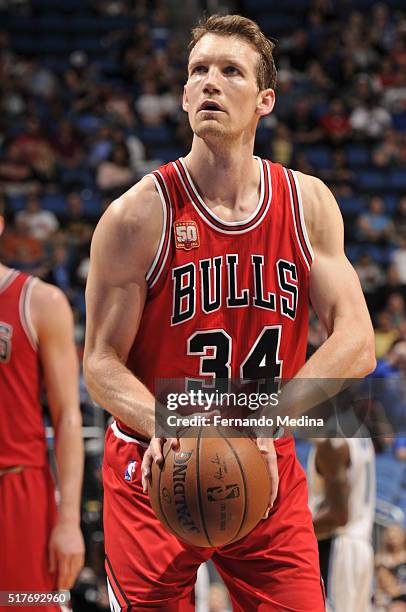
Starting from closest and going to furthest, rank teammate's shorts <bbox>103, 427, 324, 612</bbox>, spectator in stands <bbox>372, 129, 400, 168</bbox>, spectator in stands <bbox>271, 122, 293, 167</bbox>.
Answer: teammate's shorts <bbox>103, 427, 324, 612</bbox>, spectator in stands <bbox>271, 122, 293, 167</bbox>, spectator in stands <bbox>372, 129, 400, 168</bbox>

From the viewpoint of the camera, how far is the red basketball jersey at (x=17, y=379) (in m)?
3.58

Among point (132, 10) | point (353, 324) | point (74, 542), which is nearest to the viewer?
point (353, 324)

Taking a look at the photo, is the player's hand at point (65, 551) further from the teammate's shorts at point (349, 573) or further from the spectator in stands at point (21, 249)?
the spectator in stands at point (21, 249)

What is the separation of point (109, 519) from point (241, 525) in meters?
0.57

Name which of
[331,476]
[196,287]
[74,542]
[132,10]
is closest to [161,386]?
[196,287]

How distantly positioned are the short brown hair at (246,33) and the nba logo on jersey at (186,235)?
1.81ft

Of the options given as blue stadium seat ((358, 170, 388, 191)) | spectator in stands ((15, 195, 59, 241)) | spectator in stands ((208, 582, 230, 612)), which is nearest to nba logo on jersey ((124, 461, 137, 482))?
spectator in stands ((208, 582, 230, 612))

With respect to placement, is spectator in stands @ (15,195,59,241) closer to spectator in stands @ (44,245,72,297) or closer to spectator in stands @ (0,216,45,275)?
spectator in stands @ (0,216,45,275)

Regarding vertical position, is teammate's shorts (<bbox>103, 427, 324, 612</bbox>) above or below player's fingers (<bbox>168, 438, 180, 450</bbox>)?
below

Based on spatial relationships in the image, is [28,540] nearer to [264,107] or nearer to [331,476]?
[264,107]

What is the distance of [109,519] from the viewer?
3186mm

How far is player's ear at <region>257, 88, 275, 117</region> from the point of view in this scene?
3297 mm

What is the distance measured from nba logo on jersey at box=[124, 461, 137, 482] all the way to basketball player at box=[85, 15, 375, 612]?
0.5 inches

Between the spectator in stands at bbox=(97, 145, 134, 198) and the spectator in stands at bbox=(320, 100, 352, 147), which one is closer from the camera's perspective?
the spectator in stands at bbox=(97, 145, 134, 198)
